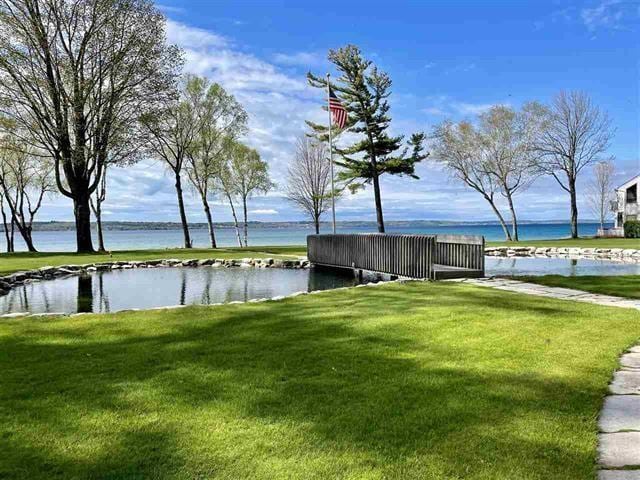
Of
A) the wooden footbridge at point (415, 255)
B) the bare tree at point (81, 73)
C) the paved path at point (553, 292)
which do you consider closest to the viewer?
the paved path at point (553, 292)

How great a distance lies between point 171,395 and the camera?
3.27 meters

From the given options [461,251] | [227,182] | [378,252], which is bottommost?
[378,252]

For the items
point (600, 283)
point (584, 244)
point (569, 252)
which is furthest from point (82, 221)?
point (584, 244)

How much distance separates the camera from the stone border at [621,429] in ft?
7.27

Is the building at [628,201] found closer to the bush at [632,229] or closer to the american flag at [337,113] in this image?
the bush at [632,229]

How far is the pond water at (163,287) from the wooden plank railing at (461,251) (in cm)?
264

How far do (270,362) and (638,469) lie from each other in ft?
8.55

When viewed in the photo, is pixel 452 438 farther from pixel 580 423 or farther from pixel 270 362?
pixel 270 362

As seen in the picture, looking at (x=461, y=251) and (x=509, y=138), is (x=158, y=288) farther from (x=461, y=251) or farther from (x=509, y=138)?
(x=509, y=138)

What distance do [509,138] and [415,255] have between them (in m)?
23.6

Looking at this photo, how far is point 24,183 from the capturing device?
95.9ft

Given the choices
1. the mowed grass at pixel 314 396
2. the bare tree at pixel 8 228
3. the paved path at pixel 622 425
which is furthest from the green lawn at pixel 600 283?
the bare tree at pixel 8 228

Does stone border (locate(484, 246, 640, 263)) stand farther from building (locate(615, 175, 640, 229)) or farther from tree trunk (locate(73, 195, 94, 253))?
building (locate(615, 175, 640, 229))

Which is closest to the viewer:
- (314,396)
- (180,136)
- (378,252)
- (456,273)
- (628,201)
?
(314,396)
